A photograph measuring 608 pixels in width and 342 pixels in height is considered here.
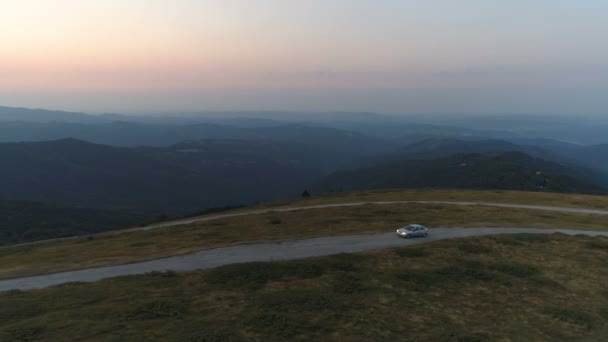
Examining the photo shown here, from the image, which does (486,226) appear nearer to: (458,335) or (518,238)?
(518,238)

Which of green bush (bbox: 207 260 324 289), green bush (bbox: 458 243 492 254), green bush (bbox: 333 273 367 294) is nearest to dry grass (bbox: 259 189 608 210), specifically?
green bush (bbox: 458 243 492 254)

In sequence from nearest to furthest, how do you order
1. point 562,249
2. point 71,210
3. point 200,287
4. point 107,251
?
1. point 200,287
2. point 562,249
3. point 107,251
4. point 71,210

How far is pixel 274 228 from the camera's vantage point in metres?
41.8

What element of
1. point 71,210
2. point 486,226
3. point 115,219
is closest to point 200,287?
point 486,226

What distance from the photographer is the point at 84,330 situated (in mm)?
16281

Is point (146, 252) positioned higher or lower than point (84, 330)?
lower

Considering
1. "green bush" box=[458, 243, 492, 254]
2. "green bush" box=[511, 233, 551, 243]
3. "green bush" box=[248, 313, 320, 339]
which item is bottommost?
"green bush" box=[458, 243, 492, 254]

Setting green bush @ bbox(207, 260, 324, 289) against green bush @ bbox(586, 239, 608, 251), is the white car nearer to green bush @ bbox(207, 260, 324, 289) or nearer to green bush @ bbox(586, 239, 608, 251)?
green bush @ bbox(207, 260, 324, 289)

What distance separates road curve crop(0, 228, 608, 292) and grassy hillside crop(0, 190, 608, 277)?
1.85m

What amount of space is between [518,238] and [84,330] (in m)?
Result: 35.5

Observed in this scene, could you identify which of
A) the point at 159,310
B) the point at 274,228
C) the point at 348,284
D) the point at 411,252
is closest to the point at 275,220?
the point at 274,228

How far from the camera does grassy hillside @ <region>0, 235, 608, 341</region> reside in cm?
1683

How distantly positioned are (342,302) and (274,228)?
73.3ft

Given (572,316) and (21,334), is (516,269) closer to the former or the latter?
(572,316)
